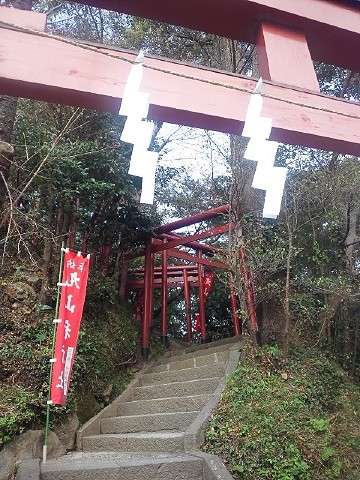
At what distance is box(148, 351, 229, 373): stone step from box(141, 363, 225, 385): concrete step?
0.62 ft

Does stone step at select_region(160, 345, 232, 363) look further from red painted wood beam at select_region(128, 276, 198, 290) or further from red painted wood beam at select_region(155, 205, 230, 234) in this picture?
red painted wood beam at select_region(128, 276, 198, 290)

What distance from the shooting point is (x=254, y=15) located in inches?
122

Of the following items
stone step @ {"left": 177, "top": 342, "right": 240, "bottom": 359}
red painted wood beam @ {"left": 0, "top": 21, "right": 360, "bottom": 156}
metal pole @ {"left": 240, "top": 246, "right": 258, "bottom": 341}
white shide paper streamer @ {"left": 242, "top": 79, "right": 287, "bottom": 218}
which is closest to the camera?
red painted wood beam @ {"left": 0, "top": 21, "right": 360, "bottom": 156}

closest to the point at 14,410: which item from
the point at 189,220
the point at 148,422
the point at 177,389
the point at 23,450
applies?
the point at 23,450

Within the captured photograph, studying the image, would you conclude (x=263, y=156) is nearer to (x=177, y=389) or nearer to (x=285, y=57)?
(x=285, y=57)

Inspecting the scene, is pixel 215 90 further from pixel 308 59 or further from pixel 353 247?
pixel 353 247

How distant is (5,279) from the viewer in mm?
5645

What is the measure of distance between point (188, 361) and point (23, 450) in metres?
3.25

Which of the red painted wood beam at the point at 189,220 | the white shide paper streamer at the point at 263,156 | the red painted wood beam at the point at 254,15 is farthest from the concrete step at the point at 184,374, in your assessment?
the red painted wood beam at the point at 254,15

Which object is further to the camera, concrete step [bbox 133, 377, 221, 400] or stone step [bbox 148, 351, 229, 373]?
stone step [bbox 148, 351, 229, 373]

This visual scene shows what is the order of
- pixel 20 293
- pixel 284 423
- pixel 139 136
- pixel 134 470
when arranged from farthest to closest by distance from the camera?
pixel 20 293, pixel 284 423, pixel 134 470, pixel 139 136

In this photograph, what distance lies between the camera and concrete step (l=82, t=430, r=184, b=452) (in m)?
4.51

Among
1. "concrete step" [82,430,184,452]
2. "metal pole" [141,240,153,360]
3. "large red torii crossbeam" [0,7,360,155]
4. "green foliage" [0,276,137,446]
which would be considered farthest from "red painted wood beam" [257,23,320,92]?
"metal pole" [141,240,153,360]

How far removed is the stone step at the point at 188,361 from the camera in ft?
21.3
